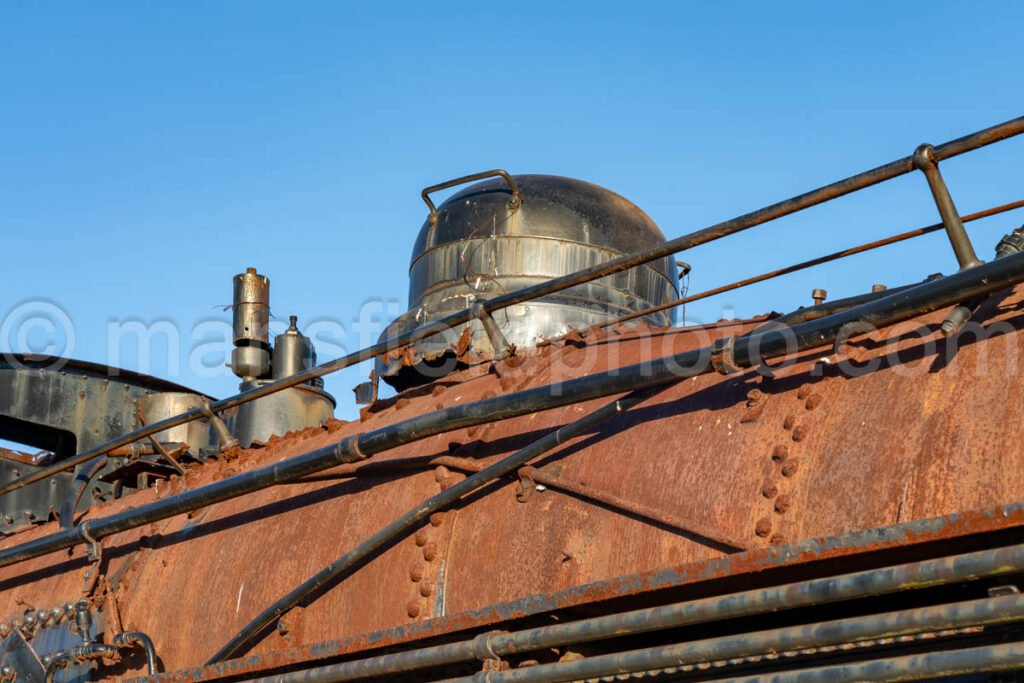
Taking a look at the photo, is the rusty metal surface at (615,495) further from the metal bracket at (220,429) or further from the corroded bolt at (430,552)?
the metal bracket at (220,429)

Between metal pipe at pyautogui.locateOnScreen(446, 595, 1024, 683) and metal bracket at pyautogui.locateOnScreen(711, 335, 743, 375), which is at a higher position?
metal bracket at pyautogui.locateOnScreen(711, 335, 743, 375)

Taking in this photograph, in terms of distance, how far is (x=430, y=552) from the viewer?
515 cm

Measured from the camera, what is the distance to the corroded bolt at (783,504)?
4.07 meters

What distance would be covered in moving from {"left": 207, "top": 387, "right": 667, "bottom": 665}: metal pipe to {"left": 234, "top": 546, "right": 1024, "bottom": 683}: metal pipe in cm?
50

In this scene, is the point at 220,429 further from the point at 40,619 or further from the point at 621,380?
the point at 621,380

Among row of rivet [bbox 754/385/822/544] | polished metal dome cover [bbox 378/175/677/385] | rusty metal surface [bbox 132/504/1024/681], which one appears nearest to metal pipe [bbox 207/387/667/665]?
rusty metal surface [bbox 132/504/1024/681]

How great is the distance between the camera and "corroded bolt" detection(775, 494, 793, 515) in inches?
160

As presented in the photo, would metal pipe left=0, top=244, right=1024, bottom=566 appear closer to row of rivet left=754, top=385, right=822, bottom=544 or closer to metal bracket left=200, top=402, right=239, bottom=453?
row of rivet left=754, top=385, right=822, bottom=544

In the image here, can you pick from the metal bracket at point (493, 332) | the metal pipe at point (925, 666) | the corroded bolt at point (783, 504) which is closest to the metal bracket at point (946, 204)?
the corroded bolt at point (783, 504)

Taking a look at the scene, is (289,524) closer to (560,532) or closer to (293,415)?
(560,532)

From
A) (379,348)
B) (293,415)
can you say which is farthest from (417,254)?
(379,348)

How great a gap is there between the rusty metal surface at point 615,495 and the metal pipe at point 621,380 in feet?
0.70

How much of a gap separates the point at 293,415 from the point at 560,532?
17.0ft

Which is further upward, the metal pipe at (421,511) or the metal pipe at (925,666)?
the metal pipe at (421,511)
